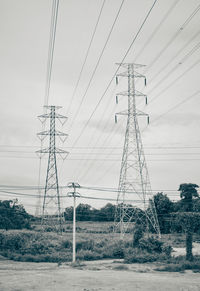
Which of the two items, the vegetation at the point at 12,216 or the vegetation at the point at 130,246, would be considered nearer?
the vegetation at the point at 130,246

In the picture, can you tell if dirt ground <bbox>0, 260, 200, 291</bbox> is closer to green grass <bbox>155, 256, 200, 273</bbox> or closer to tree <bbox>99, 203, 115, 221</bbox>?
green grass <bbox>155, 256, 200, 273</bbox>

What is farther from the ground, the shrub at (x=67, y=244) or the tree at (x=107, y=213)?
the tree at (x=107, y=213)

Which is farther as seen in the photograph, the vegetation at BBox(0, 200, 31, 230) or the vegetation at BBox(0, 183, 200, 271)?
the vegetation at BBox(0, 200, 31, 230)

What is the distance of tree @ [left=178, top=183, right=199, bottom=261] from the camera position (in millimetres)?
32781

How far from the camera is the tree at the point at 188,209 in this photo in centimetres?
3278

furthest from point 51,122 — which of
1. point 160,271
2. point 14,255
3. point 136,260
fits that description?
point 160,271

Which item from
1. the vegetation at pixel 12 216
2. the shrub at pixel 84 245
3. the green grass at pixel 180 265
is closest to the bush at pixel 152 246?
the green grass at pixel 180 265

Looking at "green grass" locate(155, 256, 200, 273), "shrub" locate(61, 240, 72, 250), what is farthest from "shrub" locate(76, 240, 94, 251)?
"green grass" locate(155, 256, 200, 273)

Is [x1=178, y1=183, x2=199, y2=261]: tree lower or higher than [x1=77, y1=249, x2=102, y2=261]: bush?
higher

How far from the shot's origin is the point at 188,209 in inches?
1334

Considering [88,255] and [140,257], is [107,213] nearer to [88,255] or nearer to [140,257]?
[88,255]

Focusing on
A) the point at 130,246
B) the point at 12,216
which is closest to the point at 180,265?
the point at 130,246

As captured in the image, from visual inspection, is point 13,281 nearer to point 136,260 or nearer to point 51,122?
point 136,260

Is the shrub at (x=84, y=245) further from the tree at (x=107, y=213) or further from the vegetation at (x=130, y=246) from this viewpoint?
the tree at (x=107, y=213)
